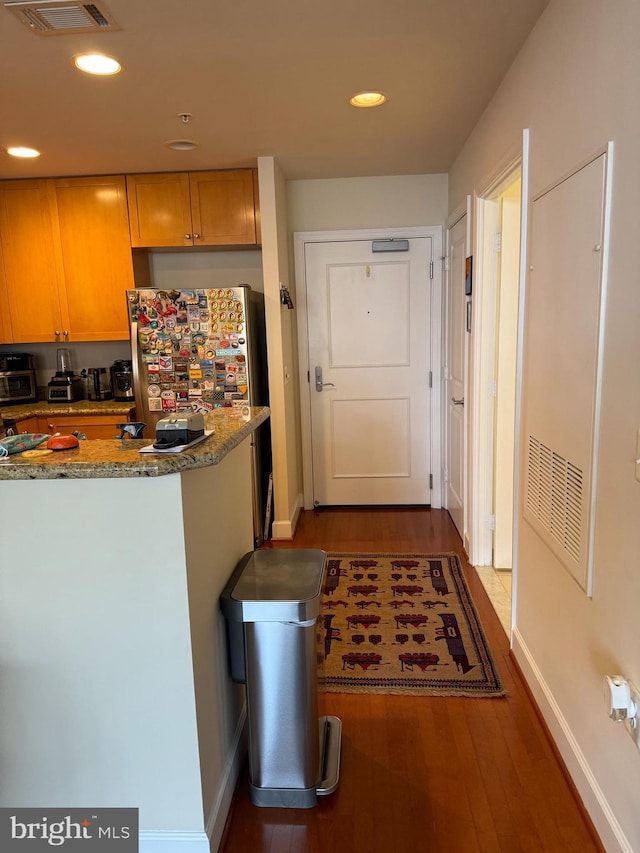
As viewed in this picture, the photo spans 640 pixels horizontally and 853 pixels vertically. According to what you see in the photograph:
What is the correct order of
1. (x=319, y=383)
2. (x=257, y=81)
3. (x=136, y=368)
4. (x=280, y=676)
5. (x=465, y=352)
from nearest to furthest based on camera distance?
(x=280, y=676) < (x=257, y=81) < (x=465, y=352) < (x=136, y=368) < (x=319, y=383)

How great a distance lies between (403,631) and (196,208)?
279cm

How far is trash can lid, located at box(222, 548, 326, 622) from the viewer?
5.28 feet

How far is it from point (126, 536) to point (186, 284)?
304cm

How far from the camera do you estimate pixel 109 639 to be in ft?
4.80

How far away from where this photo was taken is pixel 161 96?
2.48 metres

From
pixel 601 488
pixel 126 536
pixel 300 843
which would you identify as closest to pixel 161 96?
pixel 126 536

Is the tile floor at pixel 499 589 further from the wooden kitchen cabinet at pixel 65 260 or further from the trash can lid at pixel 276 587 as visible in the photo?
the wooden kitchen cabinet at pixel 65 260

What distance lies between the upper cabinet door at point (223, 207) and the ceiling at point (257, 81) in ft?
0.35

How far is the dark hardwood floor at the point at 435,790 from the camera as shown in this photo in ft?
5.25

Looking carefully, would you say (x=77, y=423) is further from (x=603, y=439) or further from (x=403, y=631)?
(x=603, y=439)

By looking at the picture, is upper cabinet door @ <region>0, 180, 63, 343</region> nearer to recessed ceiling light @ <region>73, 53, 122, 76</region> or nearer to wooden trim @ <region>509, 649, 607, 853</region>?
recessed ceiling light @ <region>73, 53, 122, 76</region>

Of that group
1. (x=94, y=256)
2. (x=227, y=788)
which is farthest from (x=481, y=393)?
(x=94, y=256)

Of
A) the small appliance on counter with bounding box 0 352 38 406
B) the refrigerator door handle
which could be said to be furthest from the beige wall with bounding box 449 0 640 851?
the small appliance on counter with bounding box 0 352 38 406

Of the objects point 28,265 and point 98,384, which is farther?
point 98,384
